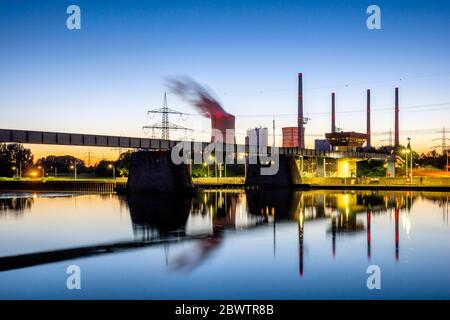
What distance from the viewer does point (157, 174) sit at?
247 feet

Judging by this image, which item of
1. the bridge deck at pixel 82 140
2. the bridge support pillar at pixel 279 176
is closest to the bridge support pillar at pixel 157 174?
the bridge deck at pixel 82 140

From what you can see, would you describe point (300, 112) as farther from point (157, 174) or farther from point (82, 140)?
point (82, 140)

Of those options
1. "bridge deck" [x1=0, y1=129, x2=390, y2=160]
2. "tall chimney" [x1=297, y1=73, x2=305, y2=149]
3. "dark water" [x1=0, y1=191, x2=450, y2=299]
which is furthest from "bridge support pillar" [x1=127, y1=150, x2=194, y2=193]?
"tall chimney" [x1=297, y1=73, x2=305, y2=149]

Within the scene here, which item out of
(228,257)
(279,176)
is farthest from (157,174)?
(228,257)

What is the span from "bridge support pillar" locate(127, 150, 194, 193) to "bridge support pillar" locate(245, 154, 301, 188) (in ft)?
90.8

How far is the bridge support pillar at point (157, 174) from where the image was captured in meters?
74.6

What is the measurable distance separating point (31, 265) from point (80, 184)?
92.2m

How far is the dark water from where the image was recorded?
16.7 m

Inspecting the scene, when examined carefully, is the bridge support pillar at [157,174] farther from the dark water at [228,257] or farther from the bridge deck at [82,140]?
the dark water at [228,257]

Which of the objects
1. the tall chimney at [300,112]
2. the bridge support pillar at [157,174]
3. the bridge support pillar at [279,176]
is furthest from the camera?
the tall chimney at [300,112]

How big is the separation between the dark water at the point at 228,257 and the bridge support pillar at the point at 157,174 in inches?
1358

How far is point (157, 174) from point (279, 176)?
31892mm

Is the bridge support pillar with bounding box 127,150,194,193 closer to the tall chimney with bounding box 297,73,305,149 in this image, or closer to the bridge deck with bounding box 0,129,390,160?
the bridge deck with bounding box 0,129,390,160
